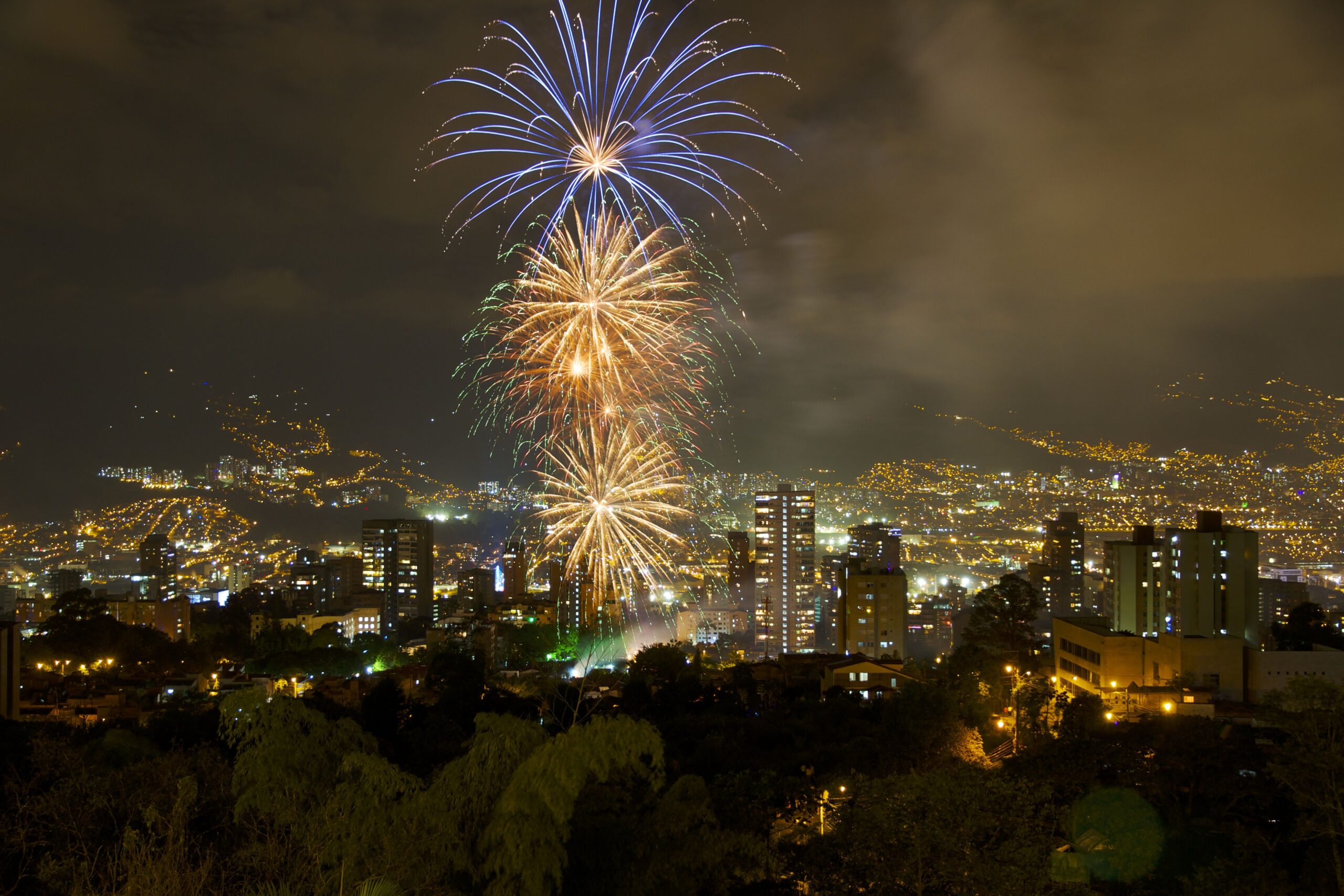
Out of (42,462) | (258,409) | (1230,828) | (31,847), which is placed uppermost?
(258,409)

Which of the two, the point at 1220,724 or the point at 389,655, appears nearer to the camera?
the point at 1220,724

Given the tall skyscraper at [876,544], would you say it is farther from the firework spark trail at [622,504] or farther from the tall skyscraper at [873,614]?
the firework spark trail at [622,504]

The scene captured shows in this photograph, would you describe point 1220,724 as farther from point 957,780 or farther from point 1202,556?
point 1202,556

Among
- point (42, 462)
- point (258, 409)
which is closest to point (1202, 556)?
point (42, 462)

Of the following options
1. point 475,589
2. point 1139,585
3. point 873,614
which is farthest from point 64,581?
point 1139,585

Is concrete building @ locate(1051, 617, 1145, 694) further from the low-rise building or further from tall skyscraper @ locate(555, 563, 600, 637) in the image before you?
the low-rise building
